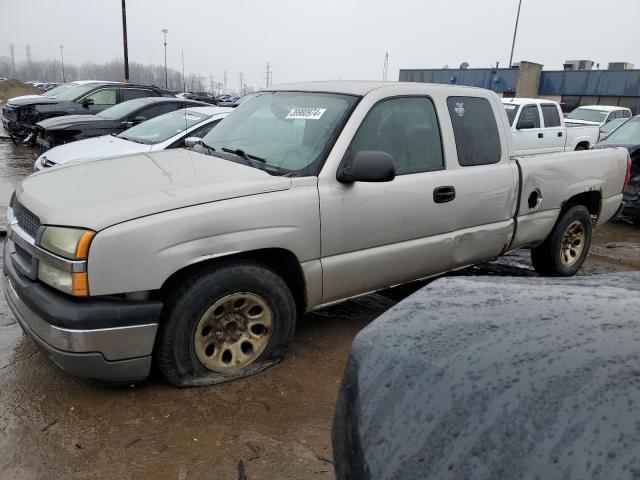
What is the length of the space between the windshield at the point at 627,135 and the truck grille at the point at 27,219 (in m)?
8.86

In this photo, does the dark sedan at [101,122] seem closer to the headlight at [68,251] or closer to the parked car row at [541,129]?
the headlight at [68,251]

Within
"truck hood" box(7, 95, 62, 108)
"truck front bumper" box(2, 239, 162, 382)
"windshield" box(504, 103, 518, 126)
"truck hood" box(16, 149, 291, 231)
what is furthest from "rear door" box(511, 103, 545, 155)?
"truck hood" box(7, 95, 62, 108)

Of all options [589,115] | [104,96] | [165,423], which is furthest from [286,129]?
[589,115]

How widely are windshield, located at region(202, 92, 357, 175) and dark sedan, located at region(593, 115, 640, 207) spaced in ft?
20.7

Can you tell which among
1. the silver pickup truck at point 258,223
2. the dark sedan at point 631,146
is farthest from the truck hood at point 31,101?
the dark sedan at point 631,146

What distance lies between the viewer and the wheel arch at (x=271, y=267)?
2.83 meters

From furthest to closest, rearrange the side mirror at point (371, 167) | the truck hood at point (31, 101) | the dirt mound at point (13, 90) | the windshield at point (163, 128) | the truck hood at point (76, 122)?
the dirt mound at point (13, 90) < the truck hood at point (31, 101) < the truck hood at point (76, 122) < the windshield at point (163, 128) < the side mirror at point (371, 167)

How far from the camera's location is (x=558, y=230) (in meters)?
4.87

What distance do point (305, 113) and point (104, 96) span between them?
10986 mm

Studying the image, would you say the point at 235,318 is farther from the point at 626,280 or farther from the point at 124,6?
the point at 124,6

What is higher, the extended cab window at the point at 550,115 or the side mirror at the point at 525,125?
the extended cab window at the point at 550,115

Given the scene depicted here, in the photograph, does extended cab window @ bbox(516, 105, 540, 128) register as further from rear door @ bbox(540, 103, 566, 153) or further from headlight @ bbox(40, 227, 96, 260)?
headlight @ bbox(40, 227, 96, 260)

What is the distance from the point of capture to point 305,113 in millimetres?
3643

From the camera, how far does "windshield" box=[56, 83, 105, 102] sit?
13009mm
